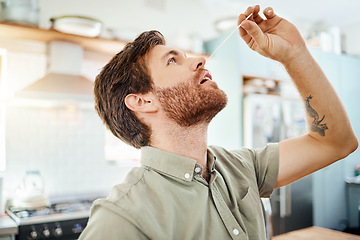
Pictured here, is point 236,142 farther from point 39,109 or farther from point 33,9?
point 33,9

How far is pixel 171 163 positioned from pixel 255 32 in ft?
1.78

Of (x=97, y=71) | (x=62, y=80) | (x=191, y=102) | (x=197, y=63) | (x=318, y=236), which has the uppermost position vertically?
(x=97, y=71)

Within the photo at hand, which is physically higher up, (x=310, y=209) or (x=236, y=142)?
(x=236, y=142)

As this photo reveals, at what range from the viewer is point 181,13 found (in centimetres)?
392

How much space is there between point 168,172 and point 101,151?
2.30 m

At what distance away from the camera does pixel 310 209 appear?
3.81 m

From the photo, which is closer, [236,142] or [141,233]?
[141,233]

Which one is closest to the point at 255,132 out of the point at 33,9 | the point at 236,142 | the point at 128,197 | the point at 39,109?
the point at 236,142

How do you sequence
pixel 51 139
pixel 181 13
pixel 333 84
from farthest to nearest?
1. pixel 333 84
2. pixel 181 13
3. pixel 51 139

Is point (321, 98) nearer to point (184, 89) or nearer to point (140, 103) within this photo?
point (184, 89)

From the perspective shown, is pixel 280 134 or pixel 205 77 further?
pixel 280 134

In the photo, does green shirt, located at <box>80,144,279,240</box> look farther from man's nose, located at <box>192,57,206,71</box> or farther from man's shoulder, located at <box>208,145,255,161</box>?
man's nose, located at <box>192,57,206,71</box>

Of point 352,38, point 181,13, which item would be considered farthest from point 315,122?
point 352,38

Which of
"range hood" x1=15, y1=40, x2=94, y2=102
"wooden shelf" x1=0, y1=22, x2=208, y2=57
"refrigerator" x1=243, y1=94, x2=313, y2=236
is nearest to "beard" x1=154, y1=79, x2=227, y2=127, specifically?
"range hood" x1=15, y1=40, x2=94, y2=102
